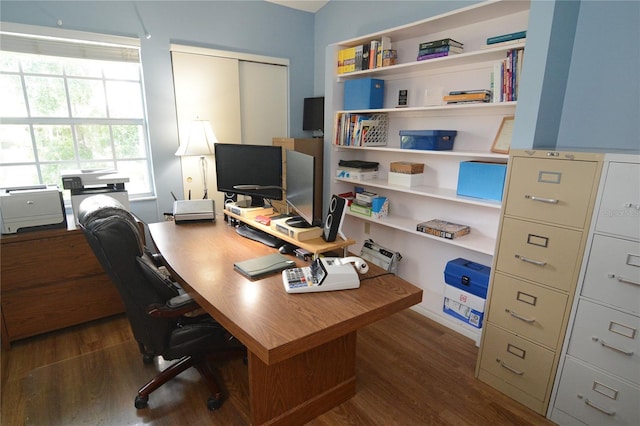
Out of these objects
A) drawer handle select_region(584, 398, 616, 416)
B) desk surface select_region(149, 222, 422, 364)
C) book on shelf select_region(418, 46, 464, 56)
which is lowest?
drawer handle select_region(584, 398, 616, 416)

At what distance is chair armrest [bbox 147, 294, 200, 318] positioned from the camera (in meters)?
1.57

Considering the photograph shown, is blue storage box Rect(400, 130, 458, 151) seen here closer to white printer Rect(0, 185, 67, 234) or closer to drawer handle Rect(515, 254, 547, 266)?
drawer handle Rect(515, 254, 547, 266)

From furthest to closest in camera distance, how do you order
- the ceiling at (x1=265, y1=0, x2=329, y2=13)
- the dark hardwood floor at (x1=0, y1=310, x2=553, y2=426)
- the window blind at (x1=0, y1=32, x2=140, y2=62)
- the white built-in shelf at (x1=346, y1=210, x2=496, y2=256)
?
the ceiling at (x1=265, y1=0, x2=329, y2=13)
the window blind at (x1=0, y1=32, x2=140, y2=62)
the white built-in shelf at (x1=346, y1=210, x2=496, y2=256)
the dark hardwood floor at (x1=0, y1=310, x2=553, y2=426)

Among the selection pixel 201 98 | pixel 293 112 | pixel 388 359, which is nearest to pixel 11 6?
pixel 201 98

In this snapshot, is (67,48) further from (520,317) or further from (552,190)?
(520,317)

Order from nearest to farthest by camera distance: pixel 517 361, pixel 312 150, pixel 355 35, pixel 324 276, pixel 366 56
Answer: pixel 324 276 < pixel 517 361 < pixel 366 56 < pixel 355 35 < pixel 312 150

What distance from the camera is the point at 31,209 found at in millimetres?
2279

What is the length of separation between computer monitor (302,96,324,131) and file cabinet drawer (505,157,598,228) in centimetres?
236

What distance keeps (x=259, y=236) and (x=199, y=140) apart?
1.41 m

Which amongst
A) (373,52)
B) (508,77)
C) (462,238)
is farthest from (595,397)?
(373,52)

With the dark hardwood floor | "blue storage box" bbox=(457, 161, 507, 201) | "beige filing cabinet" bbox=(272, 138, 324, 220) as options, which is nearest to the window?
"beige filing cabinet" bbox=(272, 138, 324, 220)

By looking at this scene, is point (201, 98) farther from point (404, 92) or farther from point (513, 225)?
point (513, 225)

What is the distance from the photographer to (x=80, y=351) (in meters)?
2.29

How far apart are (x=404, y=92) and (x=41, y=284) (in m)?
3.03
